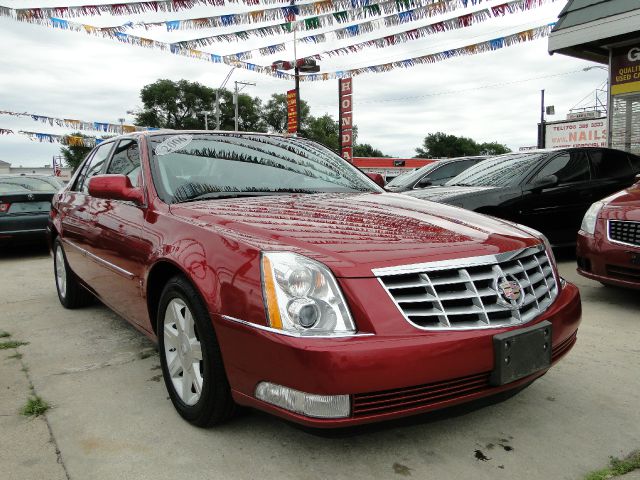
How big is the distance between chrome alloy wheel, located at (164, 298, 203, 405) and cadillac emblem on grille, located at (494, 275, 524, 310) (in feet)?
4.10

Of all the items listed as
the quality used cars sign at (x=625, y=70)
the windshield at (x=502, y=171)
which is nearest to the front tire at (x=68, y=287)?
the windshield at (x=502, y=171)

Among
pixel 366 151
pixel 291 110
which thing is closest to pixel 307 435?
pixel 291 110

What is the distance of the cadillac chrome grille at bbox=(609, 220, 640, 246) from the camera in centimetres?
414

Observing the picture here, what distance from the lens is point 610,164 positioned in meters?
6.96

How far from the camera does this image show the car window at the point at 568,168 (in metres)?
6.52

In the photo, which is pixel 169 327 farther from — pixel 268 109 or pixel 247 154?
pixel 268 109

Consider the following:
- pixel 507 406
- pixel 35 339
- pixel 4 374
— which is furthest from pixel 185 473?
pixel 35 339

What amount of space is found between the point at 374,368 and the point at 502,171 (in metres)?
5.57

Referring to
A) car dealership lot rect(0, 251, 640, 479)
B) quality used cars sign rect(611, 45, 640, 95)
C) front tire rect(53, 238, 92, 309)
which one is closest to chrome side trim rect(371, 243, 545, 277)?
car dealership lot rect(0, 251, 640, 479)

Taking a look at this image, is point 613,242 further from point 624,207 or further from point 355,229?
point 355,229

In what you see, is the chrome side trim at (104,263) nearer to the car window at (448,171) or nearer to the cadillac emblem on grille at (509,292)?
the cadillac emblem on grille at (509,292)

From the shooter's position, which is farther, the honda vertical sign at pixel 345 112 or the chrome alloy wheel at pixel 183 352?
the honda vertical sign at pixel 345 112

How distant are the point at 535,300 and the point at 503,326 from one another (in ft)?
0.99

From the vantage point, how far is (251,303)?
6.51 feet
